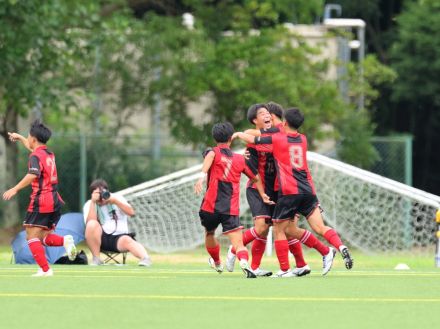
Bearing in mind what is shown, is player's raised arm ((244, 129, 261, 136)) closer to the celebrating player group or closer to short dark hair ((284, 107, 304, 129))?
the celebrating player group

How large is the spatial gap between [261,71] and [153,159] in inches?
110

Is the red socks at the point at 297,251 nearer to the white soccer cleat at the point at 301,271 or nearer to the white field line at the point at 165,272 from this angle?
the white soccer cleat at the point at 301,271

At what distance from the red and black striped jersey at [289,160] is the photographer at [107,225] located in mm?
4678

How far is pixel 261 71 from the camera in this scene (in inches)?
1174

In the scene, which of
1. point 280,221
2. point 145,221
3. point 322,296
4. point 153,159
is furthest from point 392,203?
point 322,296

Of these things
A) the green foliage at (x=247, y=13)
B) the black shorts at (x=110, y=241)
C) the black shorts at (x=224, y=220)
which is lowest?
the black shorts at (x=110, y=241)

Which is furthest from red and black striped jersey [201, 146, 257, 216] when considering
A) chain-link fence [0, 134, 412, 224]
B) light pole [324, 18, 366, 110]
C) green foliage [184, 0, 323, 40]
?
light pole [324, 18, 366, 110]

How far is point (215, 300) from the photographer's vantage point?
11.5m

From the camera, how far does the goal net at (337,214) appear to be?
25.4 metres

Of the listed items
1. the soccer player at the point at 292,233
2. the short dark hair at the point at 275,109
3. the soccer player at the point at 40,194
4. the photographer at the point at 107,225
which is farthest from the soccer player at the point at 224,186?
the photographer at the point at 107,225

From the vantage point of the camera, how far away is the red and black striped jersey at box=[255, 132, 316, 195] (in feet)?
48.1

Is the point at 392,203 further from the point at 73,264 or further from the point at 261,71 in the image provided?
the point at 73,264

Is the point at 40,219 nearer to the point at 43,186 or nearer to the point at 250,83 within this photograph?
the point at 43,186

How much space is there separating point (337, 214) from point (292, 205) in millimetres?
10802
